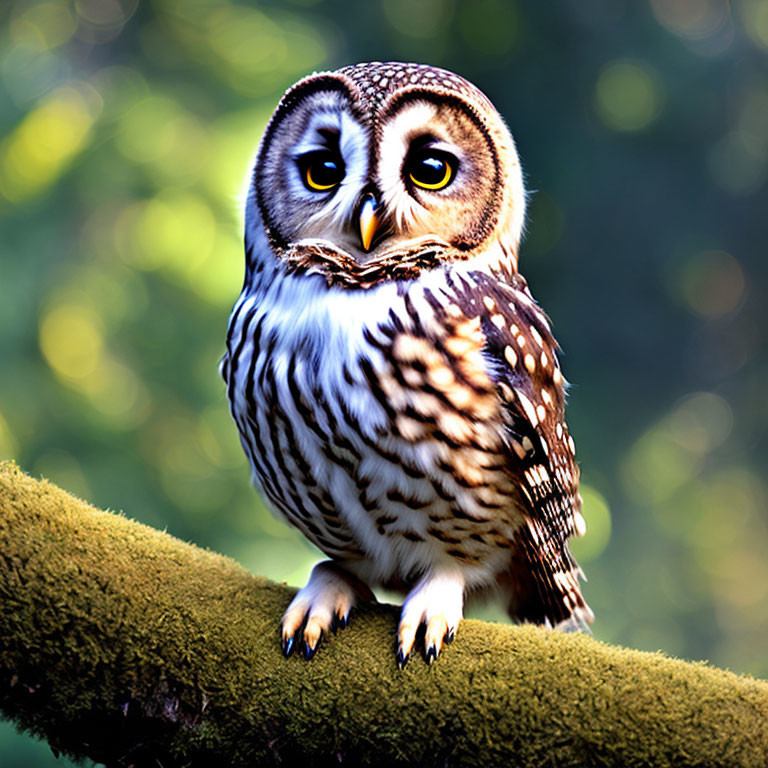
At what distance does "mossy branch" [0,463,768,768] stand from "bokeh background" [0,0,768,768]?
1466mm

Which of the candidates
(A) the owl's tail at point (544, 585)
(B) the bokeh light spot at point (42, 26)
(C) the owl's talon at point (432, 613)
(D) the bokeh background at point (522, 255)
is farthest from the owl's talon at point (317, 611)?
(B) the bokeh light spot at point (42, 26)

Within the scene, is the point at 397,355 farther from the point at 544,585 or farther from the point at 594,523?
the point at 594,523

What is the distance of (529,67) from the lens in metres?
4.35

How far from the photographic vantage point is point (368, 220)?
1317 millimetres

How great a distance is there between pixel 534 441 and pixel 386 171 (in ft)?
1.56

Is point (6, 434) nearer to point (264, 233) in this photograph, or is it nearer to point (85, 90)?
point (85, 90)

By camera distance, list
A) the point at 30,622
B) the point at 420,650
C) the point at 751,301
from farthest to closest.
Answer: the point at 751,301 < the point at 420,650 < the point at 30,622

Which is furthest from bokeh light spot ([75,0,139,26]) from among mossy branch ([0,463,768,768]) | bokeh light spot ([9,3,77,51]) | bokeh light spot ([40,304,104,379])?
mossy branch ([0,463,768,768])

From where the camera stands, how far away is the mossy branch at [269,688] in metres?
1.12

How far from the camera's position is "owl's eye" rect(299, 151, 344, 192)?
142 cm

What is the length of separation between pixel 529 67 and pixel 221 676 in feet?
12.5

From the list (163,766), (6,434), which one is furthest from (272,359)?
(6,434)

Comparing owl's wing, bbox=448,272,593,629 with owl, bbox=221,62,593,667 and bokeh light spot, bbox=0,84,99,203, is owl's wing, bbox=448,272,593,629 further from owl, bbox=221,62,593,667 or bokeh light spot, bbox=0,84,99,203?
bokeh light spot, bbox=0,84,99,203

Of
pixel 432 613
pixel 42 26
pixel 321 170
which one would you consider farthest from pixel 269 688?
pixel 42 26
